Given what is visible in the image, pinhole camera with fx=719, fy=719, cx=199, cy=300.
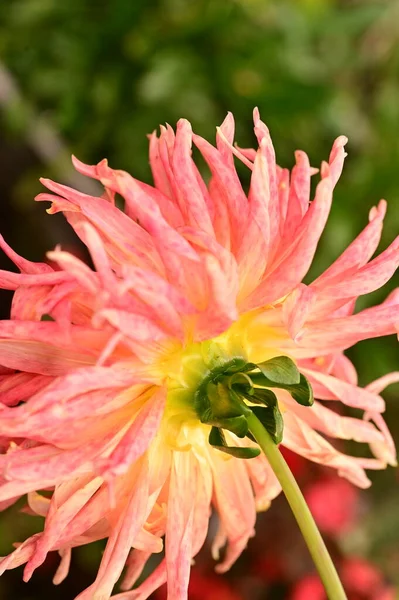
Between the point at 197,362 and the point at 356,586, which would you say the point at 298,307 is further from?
the point at 356,586

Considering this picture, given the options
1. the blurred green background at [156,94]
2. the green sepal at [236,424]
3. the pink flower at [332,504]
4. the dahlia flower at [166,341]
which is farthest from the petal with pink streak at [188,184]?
the pink flower at [332,504]

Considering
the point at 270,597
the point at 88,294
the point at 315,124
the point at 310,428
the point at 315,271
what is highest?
the point at 315,124

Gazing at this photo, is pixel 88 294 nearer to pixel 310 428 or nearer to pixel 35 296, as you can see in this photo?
pixel 35 296

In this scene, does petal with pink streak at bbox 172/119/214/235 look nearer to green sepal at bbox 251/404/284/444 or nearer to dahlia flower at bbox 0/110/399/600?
dahlia flower at bbox 0/110/399/600

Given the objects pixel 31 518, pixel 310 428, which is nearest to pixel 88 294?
pixel 310 428

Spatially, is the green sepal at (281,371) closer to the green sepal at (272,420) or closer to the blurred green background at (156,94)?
the green sepal at (272,420)

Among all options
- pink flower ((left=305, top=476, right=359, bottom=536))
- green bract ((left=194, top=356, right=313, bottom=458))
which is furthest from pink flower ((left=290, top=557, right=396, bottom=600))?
green bract ((left=194, top=356, right=313, bottom=458))

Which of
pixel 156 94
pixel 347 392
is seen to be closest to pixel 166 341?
pixel 347 392
